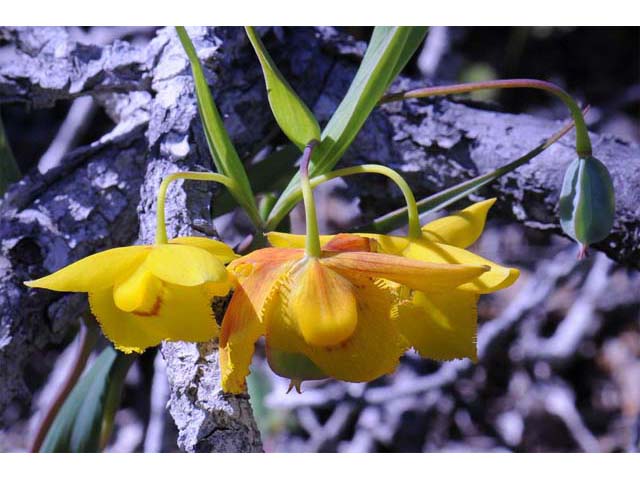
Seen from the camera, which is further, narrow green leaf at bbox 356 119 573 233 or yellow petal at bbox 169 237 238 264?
narrow green leaf at bbox 356 119 573 233

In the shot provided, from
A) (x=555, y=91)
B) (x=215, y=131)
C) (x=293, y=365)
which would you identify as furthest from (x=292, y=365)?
(x=555, y=91)

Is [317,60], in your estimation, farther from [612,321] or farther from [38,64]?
[612,321]

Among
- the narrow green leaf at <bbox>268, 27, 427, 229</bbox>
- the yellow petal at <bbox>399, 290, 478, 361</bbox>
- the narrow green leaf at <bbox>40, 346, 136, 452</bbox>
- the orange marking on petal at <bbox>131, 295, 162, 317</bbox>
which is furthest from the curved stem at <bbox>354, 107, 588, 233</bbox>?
the narrow green leaf at <bbox>40, 346, 136, 452</bbox>

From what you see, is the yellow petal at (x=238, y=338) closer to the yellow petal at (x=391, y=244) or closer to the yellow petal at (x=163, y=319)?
the yellow petal at (x=163, y=319)

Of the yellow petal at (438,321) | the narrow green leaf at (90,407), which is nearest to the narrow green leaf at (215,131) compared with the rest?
the yellow petal at (438,321)

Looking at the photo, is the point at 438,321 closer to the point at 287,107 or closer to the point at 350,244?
the point at 350,244

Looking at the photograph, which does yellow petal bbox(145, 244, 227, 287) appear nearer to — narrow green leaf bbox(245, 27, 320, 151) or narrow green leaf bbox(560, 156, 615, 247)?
narrow green leaf bbox(245, 27, 320, 151)
